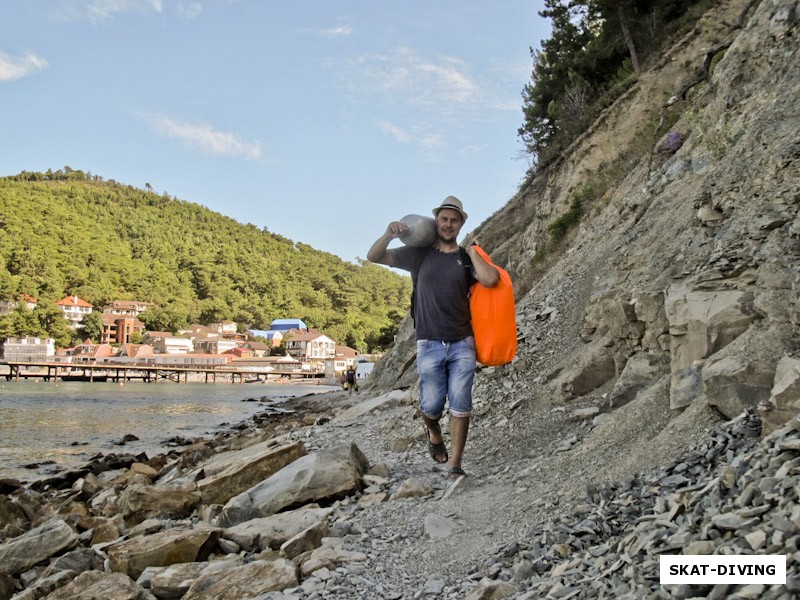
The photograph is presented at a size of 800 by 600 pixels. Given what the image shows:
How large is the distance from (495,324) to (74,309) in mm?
140856

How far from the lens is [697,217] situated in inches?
281

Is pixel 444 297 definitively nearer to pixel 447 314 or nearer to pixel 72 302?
pixel 447 314

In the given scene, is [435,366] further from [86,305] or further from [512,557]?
[86,305]

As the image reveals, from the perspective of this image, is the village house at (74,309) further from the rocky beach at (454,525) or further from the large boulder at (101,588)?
the large boulder at (101,588)

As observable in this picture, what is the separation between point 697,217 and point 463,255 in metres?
3.60

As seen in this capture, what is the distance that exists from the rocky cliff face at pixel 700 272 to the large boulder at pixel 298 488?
2812 millimetres

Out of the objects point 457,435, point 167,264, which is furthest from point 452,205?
point 167,264

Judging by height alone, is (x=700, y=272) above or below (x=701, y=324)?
above

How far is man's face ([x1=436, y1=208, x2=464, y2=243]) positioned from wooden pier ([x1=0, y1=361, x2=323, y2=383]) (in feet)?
277

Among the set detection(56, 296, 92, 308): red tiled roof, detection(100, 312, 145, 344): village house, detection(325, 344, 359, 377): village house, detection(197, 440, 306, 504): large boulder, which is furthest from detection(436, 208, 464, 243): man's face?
detection(56, 296, 92, 308): red tiled roof

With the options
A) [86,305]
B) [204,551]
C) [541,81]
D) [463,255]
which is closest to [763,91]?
[463,255]

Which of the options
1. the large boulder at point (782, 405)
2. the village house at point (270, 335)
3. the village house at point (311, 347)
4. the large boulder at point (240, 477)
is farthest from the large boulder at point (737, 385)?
the village house at point (270, 335)

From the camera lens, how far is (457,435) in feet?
17.1

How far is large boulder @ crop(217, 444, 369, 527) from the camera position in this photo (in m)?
5.33
